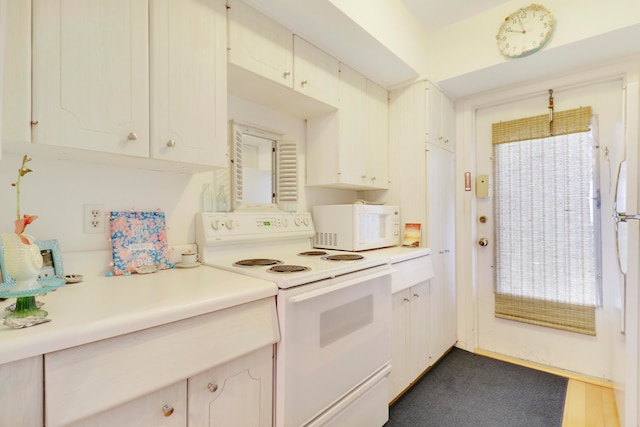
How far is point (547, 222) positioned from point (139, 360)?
111 inches

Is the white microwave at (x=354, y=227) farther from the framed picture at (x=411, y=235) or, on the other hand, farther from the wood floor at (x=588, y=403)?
the wood floor at (x=588, y=403)

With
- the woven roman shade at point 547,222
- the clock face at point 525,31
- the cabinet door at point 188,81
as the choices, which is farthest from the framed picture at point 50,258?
the woven roman shade at point 547,222

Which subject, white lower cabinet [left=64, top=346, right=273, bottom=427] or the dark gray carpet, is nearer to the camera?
white lower cabinet [left=64, top=346, right=273, bottom=427]

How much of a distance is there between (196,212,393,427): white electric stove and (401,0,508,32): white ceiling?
1.83 m

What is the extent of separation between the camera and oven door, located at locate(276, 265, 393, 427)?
1.11 metres

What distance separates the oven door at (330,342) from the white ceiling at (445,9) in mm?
1913

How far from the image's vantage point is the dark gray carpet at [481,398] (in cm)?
174

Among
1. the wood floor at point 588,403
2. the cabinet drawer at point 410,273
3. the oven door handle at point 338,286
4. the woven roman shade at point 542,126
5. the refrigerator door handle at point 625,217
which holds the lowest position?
the wood floor at point 588,403

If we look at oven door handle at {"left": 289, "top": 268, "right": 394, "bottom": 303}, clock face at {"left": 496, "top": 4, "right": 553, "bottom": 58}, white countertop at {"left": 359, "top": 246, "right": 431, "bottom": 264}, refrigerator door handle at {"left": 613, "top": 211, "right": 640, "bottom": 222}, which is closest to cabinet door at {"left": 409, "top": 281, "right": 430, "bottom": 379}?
white countertop at {"left": 359, "top": 246, "right": 431, "bottom": 264}

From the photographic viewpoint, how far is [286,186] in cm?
206

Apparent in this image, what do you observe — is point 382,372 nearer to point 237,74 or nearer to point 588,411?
point 588,411

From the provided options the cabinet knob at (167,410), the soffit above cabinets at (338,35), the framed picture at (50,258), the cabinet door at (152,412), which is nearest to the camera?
the cabinet door at (152,412)

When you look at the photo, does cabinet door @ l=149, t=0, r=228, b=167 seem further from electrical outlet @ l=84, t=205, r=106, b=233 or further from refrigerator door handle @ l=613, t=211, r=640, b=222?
refrigerator door handle @ l=613, t=211, r=640, b=222

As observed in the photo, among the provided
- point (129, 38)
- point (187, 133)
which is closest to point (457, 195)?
point (187, 133)
